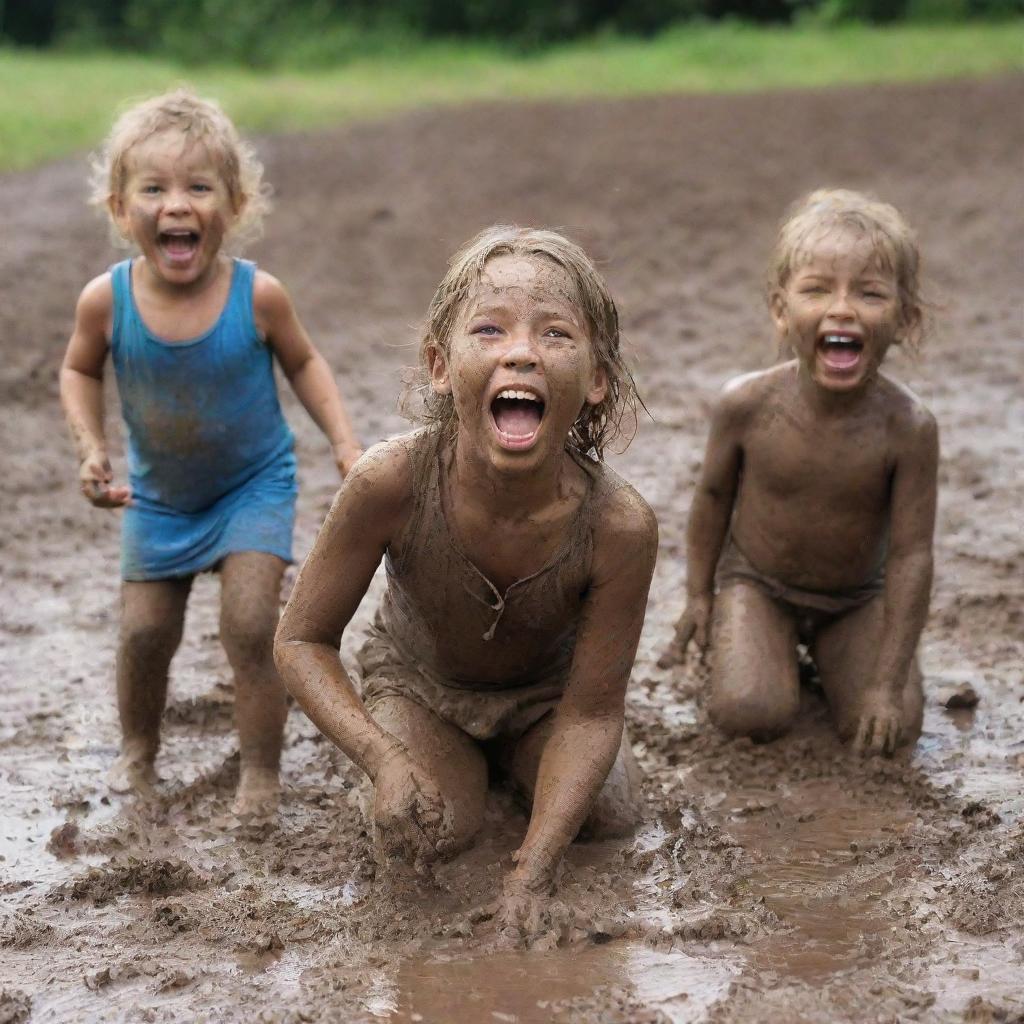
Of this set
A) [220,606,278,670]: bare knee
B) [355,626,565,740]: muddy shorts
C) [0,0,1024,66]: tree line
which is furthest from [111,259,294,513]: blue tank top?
[0,0,1024,66]: tree line

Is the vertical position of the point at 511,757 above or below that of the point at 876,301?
below

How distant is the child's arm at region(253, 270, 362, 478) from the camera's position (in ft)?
14.5

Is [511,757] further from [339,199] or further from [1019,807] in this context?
[339,199]

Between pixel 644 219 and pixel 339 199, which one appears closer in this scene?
pixel 644 219

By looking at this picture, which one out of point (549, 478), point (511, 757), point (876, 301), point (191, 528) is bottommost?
point (511, 757)

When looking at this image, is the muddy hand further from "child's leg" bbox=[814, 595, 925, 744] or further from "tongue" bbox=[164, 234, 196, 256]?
"tongue" bbox=[164, 234, 196, 256]

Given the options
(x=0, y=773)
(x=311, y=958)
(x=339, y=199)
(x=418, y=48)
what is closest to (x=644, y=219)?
(x=339, y=199)

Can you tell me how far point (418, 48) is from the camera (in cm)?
2442

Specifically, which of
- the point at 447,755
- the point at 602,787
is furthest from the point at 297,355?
the point at 602,787

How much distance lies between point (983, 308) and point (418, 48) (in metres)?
16.8

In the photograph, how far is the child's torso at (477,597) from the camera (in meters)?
3.56

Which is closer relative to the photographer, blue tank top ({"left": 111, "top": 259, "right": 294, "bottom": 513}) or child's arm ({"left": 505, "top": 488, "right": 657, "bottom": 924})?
child's arm ({"left": 505, "top": 488, "right": 657, "bottom": 924})

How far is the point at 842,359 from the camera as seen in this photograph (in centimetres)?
434

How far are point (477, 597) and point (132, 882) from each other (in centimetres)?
93
